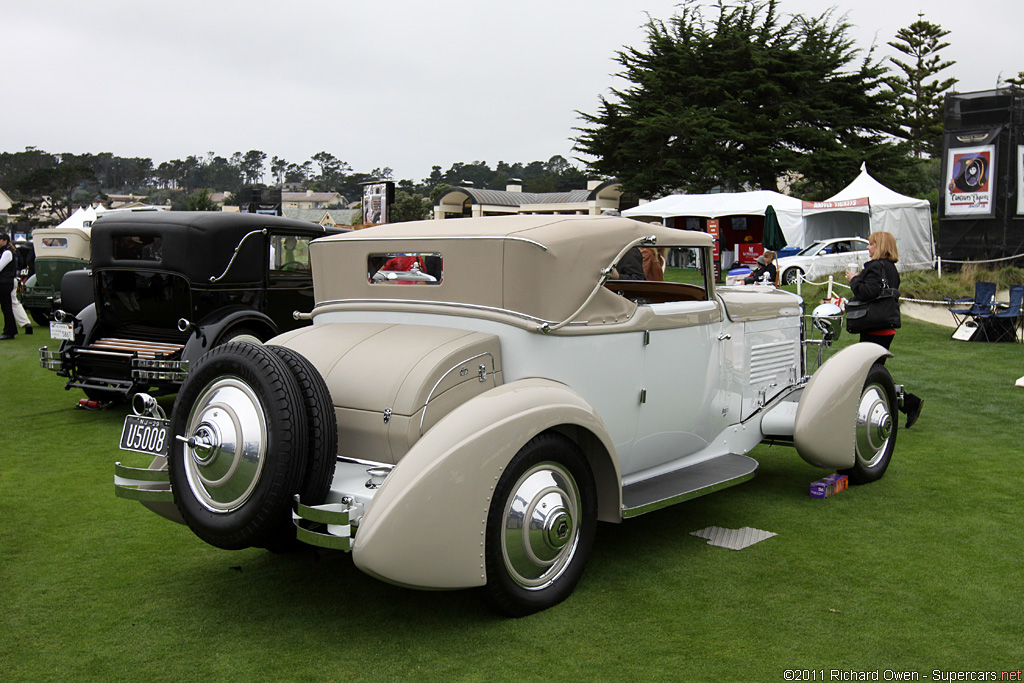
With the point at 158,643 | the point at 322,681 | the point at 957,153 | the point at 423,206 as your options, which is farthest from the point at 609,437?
the point at 423,206

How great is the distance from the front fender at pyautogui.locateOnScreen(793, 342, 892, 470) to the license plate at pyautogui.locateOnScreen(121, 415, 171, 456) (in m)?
3.68

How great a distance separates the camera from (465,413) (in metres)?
3.31

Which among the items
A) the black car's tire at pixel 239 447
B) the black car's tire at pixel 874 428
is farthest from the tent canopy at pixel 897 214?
the black car's tire at pixel 239 447

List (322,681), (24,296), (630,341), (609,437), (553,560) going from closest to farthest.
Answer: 1. (322,681)
2. (553,560)
3. (609,437)
4. (630,341)
5. (24,296)

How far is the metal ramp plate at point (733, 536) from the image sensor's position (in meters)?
4.47

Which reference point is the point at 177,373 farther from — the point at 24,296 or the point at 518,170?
the point at 518,170

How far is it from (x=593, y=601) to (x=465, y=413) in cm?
110

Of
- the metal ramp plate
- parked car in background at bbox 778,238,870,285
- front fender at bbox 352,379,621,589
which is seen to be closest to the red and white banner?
parked car in background at bbox 778,238,870,285

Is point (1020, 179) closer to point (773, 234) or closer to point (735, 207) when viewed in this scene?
point (773, 234)

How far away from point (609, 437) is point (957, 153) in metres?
21.4

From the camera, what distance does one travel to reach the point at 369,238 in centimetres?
435

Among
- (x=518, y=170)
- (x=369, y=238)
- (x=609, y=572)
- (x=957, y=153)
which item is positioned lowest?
(x=609, y=572)

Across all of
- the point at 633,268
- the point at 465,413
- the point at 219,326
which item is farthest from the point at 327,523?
the point at 219,326

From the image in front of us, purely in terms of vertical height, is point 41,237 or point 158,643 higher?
point 41,237
